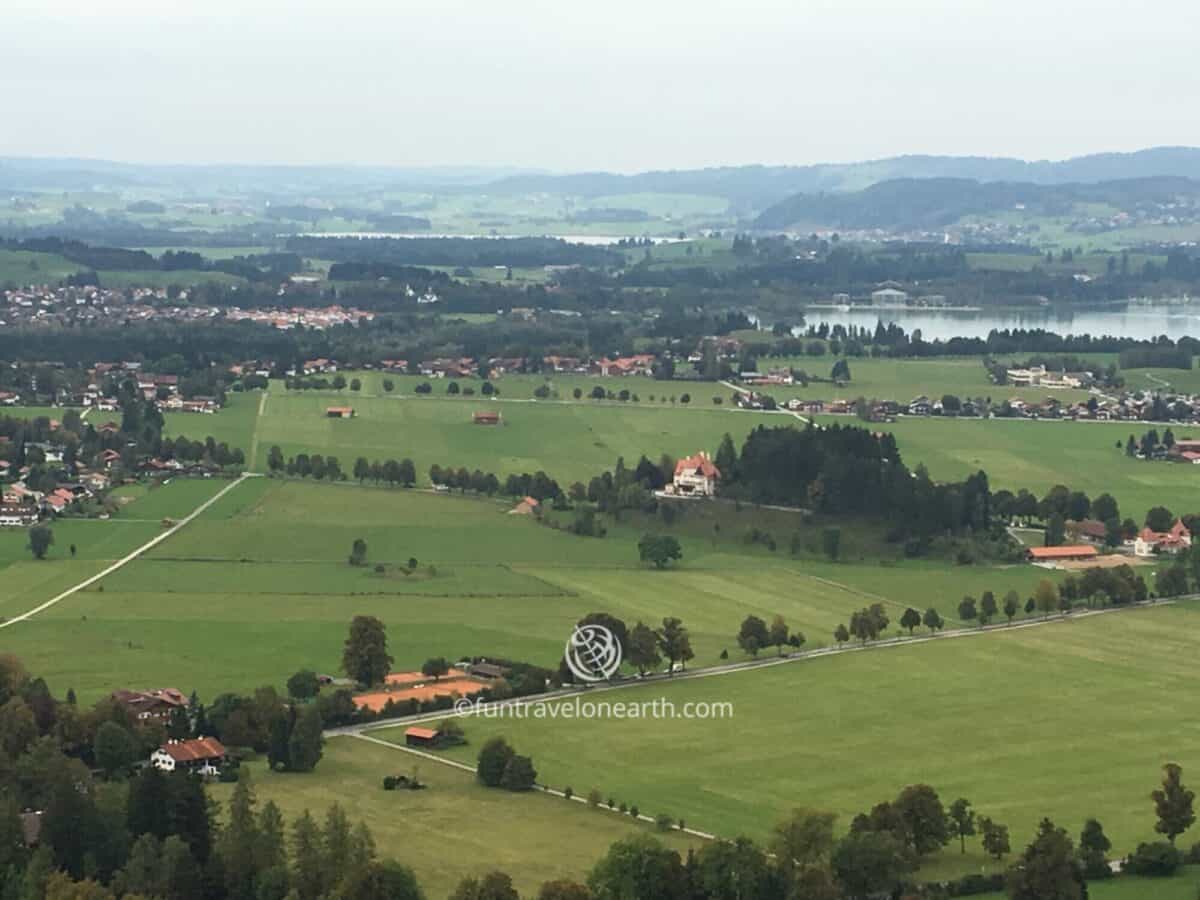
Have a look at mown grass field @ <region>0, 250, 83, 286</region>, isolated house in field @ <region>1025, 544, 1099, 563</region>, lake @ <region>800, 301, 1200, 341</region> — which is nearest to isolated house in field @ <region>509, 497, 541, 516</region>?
isolated house in field @ <region>1025, 544, 1099, 563</region>

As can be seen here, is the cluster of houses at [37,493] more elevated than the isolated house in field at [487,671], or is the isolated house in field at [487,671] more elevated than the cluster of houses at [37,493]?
the isolated house in field at [487,671]

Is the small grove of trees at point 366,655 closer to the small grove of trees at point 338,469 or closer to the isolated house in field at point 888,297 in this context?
the small grove of trees at point 338,469

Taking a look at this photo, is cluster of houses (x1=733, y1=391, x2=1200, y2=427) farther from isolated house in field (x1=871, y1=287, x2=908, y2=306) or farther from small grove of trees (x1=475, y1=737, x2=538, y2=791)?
isolated house in field (x1=871, y1=287, x2=908, y2=306)

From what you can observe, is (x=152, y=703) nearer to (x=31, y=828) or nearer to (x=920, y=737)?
(x=31, y=828)

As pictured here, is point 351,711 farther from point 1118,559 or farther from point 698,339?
point 698,339

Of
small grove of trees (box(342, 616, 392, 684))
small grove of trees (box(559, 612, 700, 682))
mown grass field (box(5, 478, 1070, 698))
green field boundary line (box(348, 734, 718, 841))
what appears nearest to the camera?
green field boundary line (box(348, 734, 718, 841))

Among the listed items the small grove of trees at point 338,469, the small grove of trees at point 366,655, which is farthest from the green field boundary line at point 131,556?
the small grove of trees at point 366,655

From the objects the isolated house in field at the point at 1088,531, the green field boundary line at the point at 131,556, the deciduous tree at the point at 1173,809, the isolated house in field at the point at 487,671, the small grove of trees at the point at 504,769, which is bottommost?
the green field boundary line at the point at 131,556
